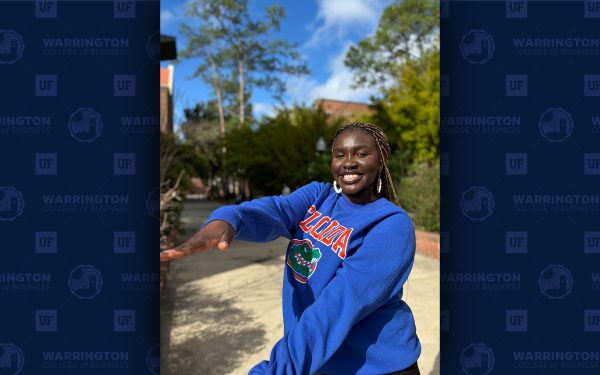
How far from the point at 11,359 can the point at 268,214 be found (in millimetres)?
1330

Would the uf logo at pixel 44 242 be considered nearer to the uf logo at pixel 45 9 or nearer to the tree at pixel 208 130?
the uf logo at pixel 45 9

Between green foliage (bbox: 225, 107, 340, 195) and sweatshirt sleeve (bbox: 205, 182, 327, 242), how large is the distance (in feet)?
42.7

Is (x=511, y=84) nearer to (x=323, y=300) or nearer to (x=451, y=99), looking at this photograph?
(x=451, y=99)

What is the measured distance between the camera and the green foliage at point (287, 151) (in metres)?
15.9

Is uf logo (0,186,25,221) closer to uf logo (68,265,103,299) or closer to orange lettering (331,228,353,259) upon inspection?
uf logo (68,265,103,299)

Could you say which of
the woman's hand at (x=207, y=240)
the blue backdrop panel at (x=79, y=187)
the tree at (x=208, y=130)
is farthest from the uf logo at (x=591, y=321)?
the tree at (x=208, y=130)

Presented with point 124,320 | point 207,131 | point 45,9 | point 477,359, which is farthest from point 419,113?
point 207,131

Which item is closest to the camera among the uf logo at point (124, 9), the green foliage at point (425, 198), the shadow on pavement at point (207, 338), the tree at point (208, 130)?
the uf logo at point (124, 9)

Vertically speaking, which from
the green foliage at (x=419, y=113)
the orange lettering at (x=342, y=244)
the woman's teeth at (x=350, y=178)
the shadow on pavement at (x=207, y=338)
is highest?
the green foliage at (x=419, y=113)

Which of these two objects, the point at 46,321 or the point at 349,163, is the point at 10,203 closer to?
the point at 46,321

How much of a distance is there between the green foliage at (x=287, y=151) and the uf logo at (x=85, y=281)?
12.8 m

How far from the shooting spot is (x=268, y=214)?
132 centimetres

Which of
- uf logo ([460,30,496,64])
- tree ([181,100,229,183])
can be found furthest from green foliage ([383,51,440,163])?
tree ([181,100,229,183])

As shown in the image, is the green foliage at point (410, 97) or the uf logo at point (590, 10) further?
the green foliage at point (410, 97)
